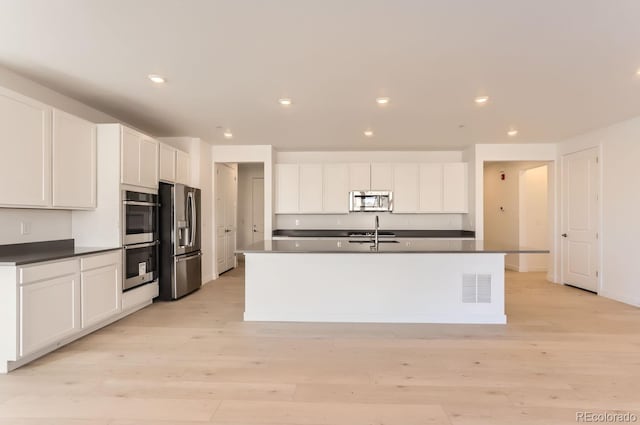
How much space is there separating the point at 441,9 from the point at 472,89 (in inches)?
61.2

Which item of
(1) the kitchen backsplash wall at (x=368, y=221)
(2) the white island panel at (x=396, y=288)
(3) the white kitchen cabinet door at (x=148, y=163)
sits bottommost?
(2) the white island panel at (x=396, y=288)

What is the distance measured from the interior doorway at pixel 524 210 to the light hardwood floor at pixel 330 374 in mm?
3242

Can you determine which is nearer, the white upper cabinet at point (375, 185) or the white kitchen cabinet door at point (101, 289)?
the white kitchen cabinet door at point (101, 289)

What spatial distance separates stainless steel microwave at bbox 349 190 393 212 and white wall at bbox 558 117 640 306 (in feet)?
10.6

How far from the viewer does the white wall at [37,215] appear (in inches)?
120

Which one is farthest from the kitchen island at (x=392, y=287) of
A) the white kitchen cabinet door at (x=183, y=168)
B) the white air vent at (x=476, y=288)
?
the white kitchen cabinet door at (x=183, y=168)

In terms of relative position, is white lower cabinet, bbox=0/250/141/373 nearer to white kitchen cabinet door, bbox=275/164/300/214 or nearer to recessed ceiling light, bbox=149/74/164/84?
recessed ceiling light, bbox=149/74/164/84

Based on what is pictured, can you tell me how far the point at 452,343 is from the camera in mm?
3150

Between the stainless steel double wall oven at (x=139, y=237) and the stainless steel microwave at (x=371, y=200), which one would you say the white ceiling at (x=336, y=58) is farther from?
the stainless steel microwave at (x=371, y=200)

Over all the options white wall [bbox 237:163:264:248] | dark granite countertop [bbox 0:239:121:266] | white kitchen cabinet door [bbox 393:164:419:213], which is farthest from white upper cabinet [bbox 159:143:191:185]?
white kitchen cabinet door [bbox 393:164:419:213]

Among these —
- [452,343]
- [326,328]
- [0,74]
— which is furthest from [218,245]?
[452,343]

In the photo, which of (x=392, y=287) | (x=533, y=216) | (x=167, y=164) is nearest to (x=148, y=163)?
(x=167, y=164)

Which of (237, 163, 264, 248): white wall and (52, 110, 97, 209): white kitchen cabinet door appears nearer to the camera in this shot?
(52, 110, 97, 209): white kitchen cabinet door

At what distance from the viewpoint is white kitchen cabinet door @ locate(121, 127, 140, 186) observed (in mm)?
3891
